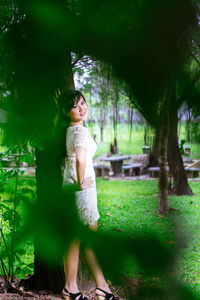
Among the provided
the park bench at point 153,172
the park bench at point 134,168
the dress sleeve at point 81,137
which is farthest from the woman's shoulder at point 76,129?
the park bench at point 153,172

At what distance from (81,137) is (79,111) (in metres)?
0.12

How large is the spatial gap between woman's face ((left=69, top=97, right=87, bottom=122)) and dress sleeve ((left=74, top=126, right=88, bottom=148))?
0.07 meters

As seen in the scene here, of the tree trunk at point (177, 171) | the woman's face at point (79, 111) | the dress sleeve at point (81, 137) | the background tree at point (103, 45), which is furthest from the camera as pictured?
the dress sleeve at point (81, 137)

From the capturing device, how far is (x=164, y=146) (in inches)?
9.4

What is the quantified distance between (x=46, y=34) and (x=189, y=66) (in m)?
0.12

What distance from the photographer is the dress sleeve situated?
0.90 meters

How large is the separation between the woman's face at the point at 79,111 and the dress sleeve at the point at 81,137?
75mm

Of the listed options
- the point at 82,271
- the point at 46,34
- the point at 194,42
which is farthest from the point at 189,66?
the point at 82,271

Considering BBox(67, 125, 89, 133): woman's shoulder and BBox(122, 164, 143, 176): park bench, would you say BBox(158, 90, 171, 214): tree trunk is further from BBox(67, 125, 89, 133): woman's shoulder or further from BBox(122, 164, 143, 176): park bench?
BBox(67, 125, 89, 133): woman's shoulder

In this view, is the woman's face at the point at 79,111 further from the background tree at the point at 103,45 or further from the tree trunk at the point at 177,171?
Result: the background tree at the point at 103,45

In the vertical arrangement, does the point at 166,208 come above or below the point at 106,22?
below

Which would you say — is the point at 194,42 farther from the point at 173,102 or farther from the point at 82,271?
the point at 82,271

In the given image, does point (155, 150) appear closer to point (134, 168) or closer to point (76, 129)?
point (134, 168)

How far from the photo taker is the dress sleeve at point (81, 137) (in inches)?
35.3
